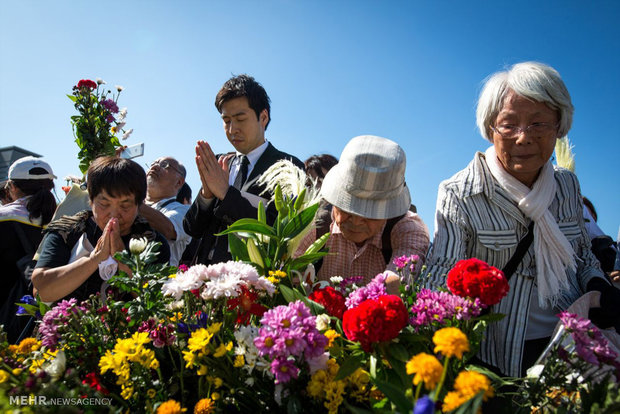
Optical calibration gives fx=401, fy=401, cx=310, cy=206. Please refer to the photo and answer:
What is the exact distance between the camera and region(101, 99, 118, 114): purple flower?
3771mm

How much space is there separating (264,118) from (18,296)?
252cm

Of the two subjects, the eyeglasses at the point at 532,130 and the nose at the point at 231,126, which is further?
the nose at the point at 231,126

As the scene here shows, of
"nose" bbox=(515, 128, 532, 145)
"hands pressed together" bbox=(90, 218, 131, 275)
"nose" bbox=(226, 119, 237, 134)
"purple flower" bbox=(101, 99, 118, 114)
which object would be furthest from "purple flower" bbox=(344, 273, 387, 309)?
"purple flower" bbox=(101, 99, 118, 114)

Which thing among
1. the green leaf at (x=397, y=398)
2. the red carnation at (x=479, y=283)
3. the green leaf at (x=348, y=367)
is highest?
the red carnation at (x=479, y=283)

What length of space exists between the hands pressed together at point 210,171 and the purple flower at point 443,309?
1453 mm

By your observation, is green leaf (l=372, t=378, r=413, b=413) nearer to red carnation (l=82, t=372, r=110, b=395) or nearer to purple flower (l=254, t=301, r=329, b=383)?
purple flower (l=254, t=301, r=329, b=383)

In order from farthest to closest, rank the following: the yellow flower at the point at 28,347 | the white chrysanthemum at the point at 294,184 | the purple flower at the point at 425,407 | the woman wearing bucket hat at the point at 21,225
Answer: the woman wearing bucket hat at the point at 21,225 < the white chrysanthemum at the point at 294,184 < the yellow flower at the point at 28,347 < the purple flower at the point at 425,407

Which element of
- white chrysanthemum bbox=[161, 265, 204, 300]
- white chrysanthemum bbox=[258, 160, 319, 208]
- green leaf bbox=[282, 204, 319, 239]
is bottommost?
white chrysanthemum bbox=[161, 265, 204, 300]

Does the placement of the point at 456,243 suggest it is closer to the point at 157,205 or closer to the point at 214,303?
the point at 214,303

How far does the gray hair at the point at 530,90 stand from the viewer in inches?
70.1

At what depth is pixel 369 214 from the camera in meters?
1.72

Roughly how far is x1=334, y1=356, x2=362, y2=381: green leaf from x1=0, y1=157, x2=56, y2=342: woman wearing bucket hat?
317 centimetres

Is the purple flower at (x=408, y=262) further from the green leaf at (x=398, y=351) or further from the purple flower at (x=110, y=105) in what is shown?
the purple flower at (x=110, y=105)

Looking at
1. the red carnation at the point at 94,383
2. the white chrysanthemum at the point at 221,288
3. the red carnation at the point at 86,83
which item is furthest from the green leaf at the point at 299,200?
the red carnation at the point at 86,83
